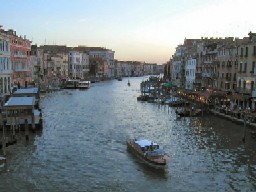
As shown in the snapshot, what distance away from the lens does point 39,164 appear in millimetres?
25359

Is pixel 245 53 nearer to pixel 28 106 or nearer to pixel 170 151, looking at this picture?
pixel 170 151

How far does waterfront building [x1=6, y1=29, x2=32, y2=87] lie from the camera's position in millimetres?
66938

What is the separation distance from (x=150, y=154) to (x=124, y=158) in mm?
2761

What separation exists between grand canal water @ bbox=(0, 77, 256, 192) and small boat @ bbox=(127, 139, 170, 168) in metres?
0.55

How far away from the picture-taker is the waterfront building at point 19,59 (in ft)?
220

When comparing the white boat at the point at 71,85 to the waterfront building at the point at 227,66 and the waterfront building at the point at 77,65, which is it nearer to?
the waterfront building at the point at 77,65

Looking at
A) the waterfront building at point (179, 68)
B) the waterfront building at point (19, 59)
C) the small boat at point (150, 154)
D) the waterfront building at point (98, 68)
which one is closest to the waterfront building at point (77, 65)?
the waterfront building at point (98, 68)

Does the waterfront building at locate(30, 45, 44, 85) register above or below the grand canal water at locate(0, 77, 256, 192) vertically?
above

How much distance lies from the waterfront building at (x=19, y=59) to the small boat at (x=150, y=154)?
146ft

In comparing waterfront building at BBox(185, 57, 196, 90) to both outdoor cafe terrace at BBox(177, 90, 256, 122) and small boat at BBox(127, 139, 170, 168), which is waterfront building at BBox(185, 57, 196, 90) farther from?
small boat at BBox(127, 139, 170, 168)

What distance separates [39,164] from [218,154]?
1397 centimetres

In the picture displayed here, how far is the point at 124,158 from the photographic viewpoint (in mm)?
26938

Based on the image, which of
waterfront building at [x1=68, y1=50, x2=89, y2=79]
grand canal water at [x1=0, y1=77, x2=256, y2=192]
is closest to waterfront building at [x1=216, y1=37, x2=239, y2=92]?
grand canal water at [x1=0, y1=77, x2=256, y2=192]

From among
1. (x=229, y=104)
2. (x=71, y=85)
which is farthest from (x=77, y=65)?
(x=229, y=104)
